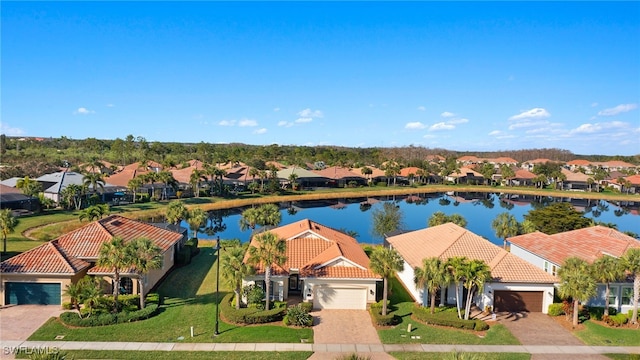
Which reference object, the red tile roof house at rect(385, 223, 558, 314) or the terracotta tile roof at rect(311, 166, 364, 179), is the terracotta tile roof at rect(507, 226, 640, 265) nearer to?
the red tile roof house at rect(385, 223, 558, 314)

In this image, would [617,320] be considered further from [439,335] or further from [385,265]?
[385,265]

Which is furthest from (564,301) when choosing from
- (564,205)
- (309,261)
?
(564,205)

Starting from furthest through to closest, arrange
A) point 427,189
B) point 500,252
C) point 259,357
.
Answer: point 427,189, point 500,252, point 259,357

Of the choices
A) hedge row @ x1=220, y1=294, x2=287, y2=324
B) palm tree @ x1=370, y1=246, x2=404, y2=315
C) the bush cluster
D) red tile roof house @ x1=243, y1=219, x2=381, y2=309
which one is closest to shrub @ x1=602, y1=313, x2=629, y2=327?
the bush cluster

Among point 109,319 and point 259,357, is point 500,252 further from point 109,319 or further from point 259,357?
point 109,319

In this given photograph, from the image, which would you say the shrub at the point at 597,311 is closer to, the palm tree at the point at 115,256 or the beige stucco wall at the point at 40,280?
the palm tree at the point at 115,256

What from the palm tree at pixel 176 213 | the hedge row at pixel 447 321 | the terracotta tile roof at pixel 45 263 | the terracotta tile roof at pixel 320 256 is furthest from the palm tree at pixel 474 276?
the palm tree at pixel 176 213

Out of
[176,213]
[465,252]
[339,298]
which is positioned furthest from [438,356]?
[176,213]
